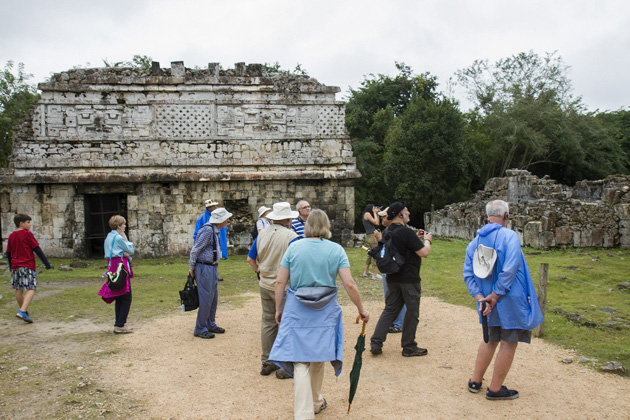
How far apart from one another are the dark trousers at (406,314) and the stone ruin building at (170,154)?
10128mm

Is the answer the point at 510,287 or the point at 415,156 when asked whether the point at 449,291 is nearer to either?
the point at 510,287

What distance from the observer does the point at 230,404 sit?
4551 mm

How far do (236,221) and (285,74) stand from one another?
16.4 ft

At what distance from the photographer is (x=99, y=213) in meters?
15.8

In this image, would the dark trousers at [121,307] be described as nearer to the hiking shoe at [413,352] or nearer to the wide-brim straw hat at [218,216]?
the wide-brim straw hat at [218,216]

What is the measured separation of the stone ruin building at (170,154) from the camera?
1512 centimetres

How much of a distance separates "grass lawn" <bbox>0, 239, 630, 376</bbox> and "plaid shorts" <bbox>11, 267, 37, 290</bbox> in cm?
64

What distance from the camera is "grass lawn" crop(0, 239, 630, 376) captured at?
21.2 feet

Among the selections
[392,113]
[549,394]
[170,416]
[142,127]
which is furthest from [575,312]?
[392,113]

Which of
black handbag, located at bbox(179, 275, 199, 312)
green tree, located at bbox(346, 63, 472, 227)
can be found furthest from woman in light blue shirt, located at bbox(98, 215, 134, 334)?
green tree, located at bbox(346, 63, 472, 227)

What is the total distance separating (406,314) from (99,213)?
12.8 metres

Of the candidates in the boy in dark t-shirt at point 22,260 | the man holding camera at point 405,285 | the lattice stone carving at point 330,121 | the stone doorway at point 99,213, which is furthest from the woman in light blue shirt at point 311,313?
the stone doorway at point 99,213

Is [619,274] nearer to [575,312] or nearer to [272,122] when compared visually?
[575,312]

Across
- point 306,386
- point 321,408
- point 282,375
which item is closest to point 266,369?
point 282,375
